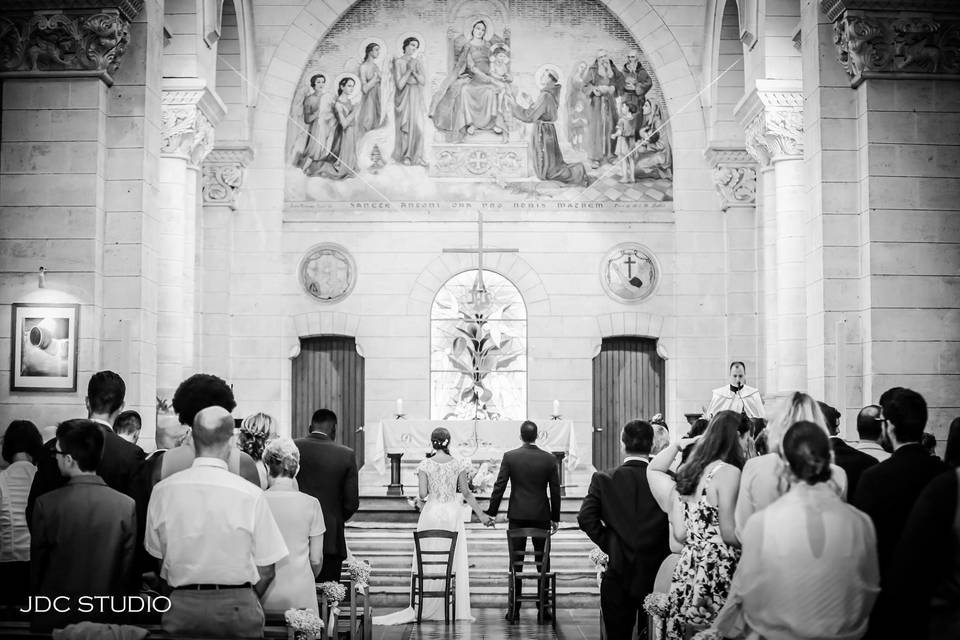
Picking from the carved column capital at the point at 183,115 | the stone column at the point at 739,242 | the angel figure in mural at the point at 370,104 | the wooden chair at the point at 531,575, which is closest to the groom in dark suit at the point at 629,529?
the wooden chair at the point at 531,575

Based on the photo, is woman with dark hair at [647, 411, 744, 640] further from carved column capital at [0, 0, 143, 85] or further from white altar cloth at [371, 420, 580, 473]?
white altar cloth at [371, 420, 580, 473]

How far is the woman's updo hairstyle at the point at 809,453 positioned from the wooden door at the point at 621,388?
13.4 m

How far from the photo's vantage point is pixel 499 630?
936cm

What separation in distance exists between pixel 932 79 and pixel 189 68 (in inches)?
331

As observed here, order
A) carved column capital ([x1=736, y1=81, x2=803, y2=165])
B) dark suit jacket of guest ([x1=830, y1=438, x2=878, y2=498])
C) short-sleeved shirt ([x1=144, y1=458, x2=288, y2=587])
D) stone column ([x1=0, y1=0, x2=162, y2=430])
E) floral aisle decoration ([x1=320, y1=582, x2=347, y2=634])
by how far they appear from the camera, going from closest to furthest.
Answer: short-sleeved shirt ([x1=144, y1=458, x2=288, y2=587]) → dark suit jacket of guest ([x1=830, y1=438, x2=878, y2=498]) → floral aisle decoration ([x1=320, y1=582, x2=347, y2=634]) → stone column ([x1=0, y1=0, x2=162, y2=430]) → carved column capital ([x1=736, y1=81, x2=803, y2=165])

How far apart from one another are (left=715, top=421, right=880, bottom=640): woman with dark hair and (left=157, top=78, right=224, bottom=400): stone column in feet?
33.1

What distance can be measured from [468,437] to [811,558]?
1177 centimetres

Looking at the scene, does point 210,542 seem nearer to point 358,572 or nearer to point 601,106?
point 358,572

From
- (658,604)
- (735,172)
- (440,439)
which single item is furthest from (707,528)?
(735,172)

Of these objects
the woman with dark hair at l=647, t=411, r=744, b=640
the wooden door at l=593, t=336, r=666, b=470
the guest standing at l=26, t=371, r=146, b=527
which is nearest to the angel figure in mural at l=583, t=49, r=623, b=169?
the wooden door at l=593, t=336, r=666, b=470

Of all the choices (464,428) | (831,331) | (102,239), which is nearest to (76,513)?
(102,239)

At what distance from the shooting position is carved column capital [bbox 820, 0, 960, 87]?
31.6 ft

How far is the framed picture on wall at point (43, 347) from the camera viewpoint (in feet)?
31.8

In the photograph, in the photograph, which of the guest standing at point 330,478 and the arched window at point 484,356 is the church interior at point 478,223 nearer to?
the arched window at point 484,356
